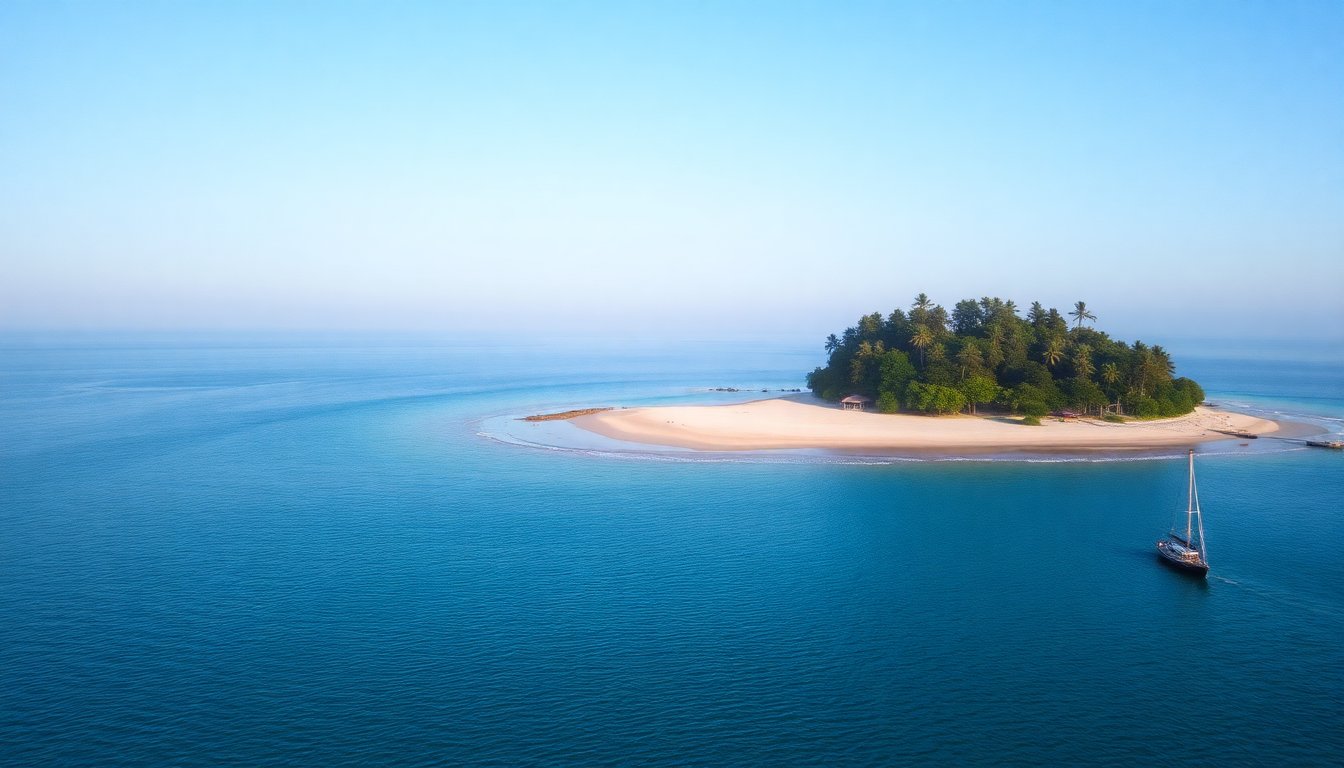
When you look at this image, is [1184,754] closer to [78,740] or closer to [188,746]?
[188,746]

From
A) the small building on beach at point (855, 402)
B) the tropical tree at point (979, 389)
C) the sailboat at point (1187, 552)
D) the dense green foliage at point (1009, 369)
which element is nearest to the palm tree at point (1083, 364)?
the dense green foliage at point (1009, 369)

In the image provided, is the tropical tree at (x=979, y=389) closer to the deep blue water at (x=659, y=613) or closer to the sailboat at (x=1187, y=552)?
the deep blue water at (x=659, y=613)

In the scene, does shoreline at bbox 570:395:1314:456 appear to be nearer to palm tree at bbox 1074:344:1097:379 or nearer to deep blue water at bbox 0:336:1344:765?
palm tree at bbox 1074:344:1097:379

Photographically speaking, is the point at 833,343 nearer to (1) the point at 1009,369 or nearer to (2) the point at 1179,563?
(1) the point at 1009,369

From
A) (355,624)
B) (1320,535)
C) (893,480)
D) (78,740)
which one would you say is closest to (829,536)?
(893,480)

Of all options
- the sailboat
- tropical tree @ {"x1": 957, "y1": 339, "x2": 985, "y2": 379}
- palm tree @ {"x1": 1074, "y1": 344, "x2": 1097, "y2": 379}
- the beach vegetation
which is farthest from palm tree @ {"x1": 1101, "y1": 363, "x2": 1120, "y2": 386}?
the sailboat

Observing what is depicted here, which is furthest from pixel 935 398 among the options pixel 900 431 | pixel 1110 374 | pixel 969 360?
pixel 1110 374
